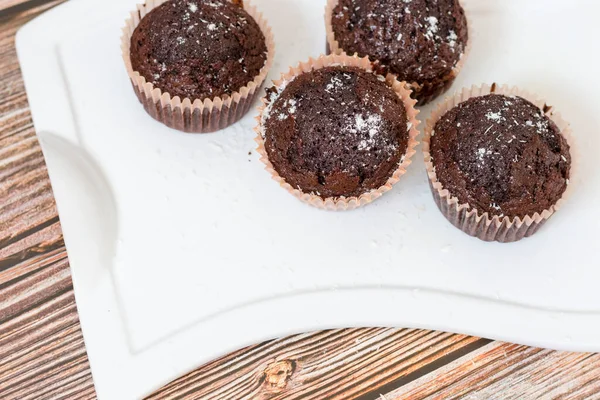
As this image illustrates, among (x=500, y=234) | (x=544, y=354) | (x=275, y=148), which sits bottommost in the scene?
(x=544, y=354)

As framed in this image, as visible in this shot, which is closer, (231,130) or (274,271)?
(274,271)

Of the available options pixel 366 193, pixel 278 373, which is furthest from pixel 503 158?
pixel 278 373

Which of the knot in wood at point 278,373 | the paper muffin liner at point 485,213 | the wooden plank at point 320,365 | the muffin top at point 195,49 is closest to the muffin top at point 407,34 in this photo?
the paper muffin liner at point 485,213

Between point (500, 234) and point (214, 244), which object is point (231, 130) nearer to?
point (214, 244)

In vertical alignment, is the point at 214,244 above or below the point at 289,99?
below

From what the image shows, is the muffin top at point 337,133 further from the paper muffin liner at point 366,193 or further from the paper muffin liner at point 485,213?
the paper muffin liner at point 485,213

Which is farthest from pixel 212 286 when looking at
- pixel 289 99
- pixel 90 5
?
pixel 90 5
